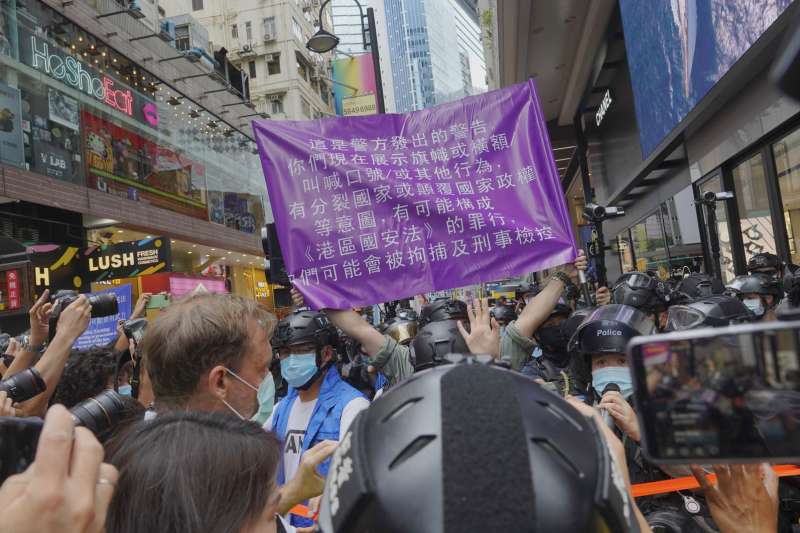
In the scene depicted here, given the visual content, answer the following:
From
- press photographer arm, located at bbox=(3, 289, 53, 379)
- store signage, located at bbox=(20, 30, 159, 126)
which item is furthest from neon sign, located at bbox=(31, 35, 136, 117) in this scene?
press photographer arm, located at bbox=(3, 289, 53, 379)

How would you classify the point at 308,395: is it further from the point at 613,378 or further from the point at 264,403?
the point at 613,378

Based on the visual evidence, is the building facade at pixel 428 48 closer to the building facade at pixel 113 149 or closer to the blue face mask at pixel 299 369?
the building facade at pixel 113 149

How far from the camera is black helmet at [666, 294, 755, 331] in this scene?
420 cm

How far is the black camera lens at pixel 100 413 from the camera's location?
1.81 meters

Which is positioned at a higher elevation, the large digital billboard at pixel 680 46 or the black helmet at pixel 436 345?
the large digital billboard at pixel 680 46

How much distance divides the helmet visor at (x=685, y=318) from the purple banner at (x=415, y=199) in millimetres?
966

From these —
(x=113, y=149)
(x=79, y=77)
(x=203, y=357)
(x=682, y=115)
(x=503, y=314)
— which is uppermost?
(x=79, y=77)

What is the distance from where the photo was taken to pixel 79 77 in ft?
55.8

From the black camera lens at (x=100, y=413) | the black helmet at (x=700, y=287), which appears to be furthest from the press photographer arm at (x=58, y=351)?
the black helmet at (x=700, y=287)

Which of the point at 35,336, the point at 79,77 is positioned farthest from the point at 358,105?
the point at 35,336

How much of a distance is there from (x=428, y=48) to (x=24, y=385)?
15174cm

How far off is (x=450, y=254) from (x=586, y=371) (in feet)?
3.98

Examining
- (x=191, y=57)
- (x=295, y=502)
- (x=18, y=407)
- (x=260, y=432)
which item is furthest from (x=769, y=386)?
(x=191, y=57)

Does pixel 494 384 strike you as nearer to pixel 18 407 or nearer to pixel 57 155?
pixel 18 407
